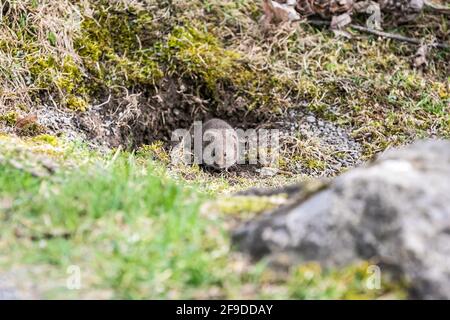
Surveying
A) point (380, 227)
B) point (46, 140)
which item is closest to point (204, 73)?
point (46, 140)

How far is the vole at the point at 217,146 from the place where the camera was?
475 centimetres

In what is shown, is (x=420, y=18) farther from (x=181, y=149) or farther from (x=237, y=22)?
(x=181, y=149)

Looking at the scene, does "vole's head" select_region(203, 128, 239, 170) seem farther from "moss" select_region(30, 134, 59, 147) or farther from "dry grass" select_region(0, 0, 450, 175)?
"moss" select_region(30, 134, 59, 147)

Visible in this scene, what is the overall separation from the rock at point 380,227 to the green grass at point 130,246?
7cm

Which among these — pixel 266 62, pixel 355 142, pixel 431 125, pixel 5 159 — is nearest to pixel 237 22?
pixel 266 62

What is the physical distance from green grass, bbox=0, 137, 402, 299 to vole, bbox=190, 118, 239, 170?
2.19 m

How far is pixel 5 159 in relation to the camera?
2736 millimetres

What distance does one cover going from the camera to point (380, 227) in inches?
78.1

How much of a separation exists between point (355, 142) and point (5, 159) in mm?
3092

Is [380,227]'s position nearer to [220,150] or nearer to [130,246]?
[130,246]

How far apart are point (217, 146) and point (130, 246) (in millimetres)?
2735

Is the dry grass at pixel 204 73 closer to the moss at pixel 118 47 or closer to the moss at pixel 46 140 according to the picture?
the moss at pixel 118 47

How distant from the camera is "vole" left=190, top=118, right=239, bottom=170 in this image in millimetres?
4754

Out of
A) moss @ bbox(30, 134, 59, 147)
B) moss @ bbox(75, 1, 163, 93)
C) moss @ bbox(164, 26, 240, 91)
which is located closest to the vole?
moss @ bbox(164, 26, 240, 91)
